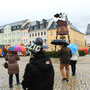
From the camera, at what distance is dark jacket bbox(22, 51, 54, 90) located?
3.09 meters

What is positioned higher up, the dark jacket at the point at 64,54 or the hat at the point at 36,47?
the hat at the point at 36,47

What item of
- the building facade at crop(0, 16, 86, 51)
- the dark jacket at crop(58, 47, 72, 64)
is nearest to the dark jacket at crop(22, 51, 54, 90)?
the dark jacket at crop(58, 47, 72, 64)

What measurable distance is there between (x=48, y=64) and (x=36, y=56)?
269 millimetres

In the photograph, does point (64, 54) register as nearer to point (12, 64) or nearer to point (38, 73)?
point (12, 64)

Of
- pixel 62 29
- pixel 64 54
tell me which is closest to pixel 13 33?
pixel 62 29

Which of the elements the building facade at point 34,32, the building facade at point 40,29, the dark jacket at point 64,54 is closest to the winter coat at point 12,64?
the dark jacket at point 64,54

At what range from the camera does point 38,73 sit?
311cm

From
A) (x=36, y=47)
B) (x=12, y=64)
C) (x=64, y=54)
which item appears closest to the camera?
(x=36, y=47)

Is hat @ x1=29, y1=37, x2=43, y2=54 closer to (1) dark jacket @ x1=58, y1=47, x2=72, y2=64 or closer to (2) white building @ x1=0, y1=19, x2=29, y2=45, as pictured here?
(1) dark jacket @ x1=58, y1=47, x2=72, y2=64

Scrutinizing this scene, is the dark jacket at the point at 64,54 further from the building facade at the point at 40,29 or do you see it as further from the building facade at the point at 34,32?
the building facade at the point at 40,29

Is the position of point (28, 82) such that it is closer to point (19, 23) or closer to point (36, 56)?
point (36, 56)

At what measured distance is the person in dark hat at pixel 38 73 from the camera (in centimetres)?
309

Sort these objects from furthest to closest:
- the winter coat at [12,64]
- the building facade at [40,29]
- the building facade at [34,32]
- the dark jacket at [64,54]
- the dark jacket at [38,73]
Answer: the building facade at [40,29] < the building facade at [34,32] < the dark jacket at [64,54] < the winter coat at [12,64] < the dark jacket at [38,73]

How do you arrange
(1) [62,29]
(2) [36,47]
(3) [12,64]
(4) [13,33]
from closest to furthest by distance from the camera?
1. (2) [36,47]
2. (3) [12,64]
3. (1) [62,29]
4. (4) [13,33]
